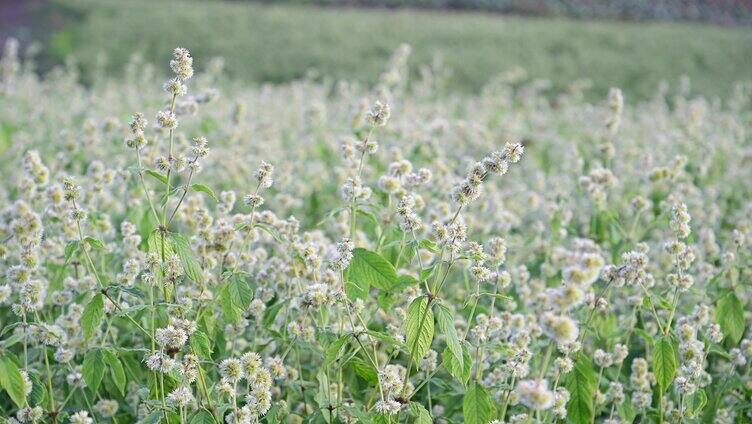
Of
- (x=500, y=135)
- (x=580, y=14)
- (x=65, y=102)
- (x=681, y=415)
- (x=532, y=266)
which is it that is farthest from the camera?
(x=580, y=14)

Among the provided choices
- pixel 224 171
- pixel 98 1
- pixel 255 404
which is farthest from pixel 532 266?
pixel 98 1

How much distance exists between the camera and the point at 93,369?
2178mm

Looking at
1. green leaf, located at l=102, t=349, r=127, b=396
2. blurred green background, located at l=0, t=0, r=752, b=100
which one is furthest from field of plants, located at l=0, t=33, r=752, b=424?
blurred green background, located at l=0, t=0, r=752, b=100

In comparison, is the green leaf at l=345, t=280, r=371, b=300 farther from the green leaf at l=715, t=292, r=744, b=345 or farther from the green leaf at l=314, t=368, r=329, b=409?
the green leaf at l=715, t=292, r=744, b=345

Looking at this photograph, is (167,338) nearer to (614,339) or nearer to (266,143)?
(614,339)

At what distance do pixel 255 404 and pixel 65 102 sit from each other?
6403 millimetres

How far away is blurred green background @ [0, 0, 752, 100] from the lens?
1197 centimetres

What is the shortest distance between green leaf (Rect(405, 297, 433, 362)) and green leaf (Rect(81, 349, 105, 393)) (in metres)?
0.85

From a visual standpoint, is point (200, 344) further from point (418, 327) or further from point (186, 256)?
point (418, 327)

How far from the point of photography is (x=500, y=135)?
6582mm

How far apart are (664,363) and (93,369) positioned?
1625mm

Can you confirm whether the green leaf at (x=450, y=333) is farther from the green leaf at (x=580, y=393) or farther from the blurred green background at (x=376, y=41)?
the blurred green background at (x=376, y=41)

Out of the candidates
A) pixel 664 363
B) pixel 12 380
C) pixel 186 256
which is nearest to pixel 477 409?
pixel 664 363

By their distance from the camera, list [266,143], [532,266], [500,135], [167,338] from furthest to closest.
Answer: [500,135]
[266,143]
[532,266]
[167,338]
